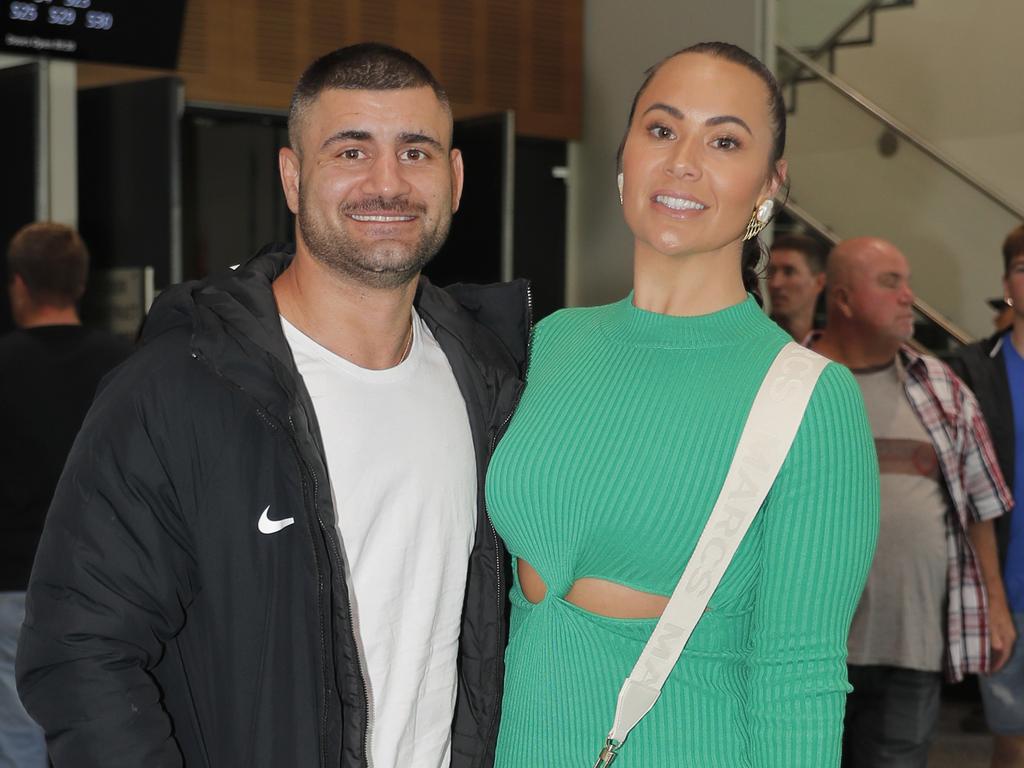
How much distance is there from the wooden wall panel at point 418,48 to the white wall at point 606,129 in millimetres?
132

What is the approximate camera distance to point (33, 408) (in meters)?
3.61

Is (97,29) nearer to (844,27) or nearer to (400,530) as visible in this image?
(844,27)

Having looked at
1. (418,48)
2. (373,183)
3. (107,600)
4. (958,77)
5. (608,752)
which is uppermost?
(418,48)

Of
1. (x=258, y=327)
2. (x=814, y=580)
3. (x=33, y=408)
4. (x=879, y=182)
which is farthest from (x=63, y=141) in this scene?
(x=814, y=580)

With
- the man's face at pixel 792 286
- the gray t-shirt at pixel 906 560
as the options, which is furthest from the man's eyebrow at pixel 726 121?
the man's face at pixel 792 286

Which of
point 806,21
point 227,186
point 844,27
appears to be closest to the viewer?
point 806,21

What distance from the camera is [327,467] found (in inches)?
70.0

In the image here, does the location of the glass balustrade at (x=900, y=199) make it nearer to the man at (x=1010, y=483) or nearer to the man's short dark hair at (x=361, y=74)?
the man at (x=1010, y=483)

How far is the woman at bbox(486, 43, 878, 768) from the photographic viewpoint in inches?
64.4

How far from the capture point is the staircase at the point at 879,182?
5953mm

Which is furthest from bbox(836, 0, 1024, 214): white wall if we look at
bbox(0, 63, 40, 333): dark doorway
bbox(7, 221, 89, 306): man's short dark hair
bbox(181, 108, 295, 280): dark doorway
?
bbox(7, 221, 89, 306): man's short dark hair

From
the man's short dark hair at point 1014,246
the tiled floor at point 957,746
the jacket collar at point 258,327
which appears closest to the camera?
the jacket collar at point 258,327

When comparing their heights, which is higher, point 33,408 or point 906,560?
point 33,408

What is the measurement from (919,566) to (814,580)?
206cm
